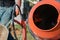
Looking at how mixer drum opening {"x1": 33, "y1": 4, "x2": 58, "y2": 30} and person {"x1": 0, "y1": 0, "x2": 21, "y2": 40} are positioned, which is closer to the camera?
mixer drum opening {"x1": 33, "y1": 4, "x2": 58, "y2": 30}

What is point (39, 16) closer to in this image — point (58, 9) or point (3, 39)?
point (58, 9)

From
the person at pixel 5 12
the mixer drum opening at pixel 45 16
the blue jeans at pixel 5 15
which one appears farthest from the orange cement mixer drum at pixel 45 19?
the blue jeans at pixel 5 15

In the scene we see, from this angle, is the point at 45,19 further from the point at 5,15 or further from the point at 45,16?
the point at 5,15

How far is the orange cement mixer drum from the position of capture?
97 centimetres

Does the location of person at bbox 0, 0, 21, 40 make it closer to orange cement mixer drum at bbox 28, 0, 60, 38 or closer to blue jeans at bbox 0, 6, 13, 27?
blue jeans at bbox 0, 6, 13, 27

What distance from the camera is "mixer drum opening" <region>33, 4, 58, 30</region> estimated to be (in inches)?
39.4

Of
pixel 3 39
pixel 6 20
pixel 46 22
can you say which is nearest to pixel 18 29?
pixel 6 20

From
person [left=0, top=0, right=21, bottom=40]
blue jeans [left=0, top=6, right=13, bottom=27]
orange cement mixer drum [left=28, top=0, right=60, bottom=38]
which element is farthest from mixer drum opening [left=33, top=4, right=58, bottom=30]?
blue jeans [left=0, top=6, right=13, bottom=27]

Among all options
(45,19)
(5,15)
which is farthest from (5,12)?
(45,19)

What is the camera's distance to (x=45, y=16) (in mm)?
1036

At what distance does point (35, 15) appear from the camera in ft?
3.33

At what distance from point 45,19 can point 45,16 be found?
0.02 meters

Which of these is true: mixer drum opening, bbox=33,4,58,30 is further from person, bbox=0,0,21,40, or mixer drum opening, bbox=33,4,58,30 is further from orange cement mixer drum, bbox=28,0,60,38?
person, bbox=0,0,21,40

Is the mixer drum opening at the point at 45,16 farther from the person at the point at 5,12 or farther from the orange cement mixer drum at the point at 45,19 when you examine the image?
the person at the point at 5,12
